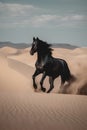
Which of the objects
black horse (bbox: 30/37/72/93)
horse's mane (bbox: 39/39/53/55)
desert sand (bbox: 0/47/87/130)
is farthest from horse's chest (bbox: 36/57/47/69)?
desert sand (bbox: 0/47/87/130)

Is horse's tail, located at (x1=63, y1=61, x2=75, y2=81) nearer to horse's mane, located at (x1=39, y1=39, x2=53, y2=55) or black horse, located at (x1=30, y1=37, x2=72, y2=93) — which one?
black horse, located at (x1=30, y1=37, x2=72, y2=93)

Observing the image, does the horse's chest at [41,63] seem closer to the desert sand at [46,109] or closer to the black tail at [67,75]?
the desert sand at [46,109]

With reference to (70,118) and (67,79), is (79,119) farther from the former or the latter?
(67,79)

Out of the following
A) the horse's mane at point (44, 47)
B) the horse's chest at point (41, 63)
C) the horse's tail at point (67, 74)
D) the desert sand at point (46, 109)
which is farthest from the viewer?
the horse's tail at point (67, 74)

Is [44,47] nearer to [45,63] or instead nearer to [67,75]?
[45,63]

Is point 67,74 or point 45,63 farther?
point 67,74

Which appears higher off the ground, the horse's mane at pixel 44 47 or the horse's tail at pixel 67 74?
the horse's mane at pixel 44 47

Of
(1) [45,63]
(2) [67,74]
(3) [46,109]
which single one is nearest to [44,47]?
(1) [45,63]

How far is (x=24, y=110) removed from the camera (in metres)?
8.87

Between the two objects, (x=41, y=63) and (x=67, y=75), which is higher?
(x=41, y=63)

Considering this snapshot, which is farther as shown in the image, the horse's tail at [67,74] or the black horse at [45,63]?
the horse's tail at [67,74]

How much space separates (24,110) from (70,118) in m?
1.09

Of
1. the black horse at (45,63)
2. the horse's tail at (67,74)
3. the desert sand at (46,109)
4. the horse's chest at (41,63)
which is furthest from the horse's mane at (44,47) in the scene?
the desert sand at (46,109)

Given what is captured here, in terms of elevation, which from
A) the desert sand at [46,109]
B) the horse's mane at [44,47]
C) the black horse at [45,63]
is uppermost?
the horse's mane at [44,47]
